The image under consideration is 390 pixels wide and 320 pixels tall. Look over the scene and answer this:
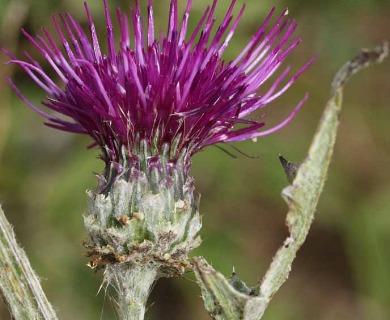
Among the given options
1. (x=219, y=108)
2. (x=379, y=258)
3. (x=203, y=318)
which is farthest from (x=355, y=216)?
(x=219, y=108)

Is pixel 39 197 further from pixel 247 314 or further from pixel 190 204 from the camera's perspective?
pixel 247 314

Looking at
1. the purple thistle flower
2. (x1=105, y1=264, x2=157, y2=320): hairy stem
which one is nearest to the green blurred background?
the purple thistle flower

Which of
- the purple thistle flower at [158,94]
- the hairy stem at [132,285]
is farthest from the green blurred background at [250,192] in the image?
the hairy stem at [132,285]

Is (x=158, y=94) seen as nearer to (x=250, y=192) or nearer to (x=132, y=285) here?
(x=132, y=285)

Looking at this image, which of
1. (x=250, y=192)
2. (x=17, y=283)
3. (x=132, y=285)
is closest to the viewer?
(x=17, y=283)

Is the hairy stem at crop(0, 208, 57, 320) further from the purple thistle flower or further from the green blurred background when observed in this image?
the green blurred background

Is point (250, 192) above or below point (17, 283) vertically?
above

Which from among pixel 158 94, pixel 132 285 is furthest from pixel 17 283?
pixel 158 94
